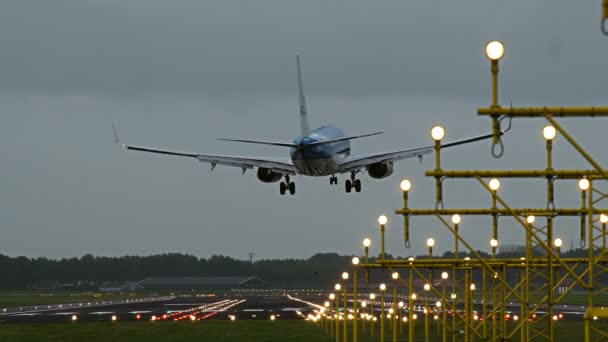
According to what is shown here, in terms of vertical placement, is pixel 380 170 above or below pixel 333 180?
above

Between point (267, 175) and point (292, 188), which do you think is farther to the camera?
point (292, 188)

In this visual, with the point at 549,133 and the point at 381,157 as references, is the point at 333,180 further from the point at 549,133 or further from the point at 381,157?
the point at 549,133

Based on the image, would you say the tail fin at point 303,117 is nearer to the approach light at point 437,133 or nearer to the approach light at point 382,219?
the approach light at point 382,219

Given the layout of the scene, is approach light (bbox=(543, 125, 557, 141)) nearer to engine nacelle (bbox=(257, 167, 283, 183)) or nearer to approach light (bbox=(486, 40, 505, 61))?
approach light (bbox=(486, 40, 505, 61))

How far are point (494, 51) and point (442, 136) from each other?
21.1 ft

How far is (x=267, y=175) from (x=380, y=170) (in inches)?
463

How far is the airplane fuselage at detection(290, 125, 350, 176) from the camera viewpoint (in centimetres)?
10962

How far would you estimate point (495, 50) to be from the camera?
23.4 metres

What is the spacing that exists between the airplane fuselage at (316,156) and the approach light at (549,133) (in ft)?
260

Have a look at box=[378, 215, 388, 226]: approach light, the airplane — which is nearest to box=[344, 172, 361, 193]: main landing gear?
the airplane

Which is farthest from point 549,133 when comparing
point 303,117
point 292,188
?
point 303,117

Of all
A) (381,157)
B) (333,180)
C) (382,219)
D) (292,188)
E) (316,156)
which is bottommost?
(382,219)

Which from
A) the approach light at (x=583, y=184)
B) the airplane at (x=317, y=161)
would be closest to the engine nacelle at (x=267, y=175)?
the airplane at (x=317, y=161)

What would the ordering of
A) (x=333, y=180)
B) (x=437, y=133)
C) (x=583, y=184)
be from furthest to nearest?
(x=333, y=180) → (x=583, y=184) → (x=437, y=133)
